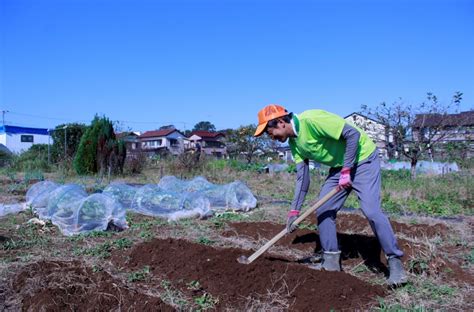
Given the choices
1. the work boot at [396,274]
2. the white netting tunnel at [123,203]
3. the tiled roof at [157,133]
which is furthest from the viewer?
the tiled roof at [157,133]

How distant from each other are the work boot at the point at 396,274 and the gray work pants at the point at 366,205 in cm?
5

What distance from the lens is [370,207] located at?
9.95 feet

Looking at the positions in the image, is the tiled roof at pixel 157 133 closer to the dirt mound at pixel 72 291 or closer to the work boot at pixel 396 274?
the dirt mound at pixel 72 291

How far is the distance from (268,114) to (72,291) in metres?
1.90

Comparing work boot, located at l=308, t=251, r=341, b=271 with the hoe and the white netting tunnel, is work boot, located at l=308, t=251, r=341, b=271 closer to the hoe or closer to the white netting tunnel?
the hoe

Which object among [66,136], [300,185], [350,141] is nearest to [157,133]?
[66,136]

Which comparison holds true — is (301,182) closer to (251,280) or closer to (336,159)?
(336,159)

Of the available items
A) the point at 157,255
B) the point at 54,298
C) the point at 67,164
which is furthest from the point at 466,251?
the point at 67,164

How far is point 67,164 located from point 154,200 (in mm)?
9176

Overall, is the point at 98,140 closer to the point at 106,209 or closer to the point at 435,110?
the point at 106,209

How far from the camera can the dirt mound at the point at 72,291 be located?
2.56 metres

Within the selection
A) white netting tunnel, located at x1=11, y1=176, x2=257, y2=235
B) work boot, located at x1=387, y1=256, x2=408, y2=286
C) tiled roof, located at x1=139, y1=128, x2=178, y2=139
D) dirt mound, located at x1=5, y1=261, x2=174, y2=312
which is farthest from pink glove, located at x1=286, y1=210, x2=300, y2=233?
tiled roof, located at x1=139, y1=128, x2=178, y2=139

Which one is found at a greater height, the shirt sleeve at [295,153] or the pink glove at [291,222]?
the shirt sleeve at [295,153]

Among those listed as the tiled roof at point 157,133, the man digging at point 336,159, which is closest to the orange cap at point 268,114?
the man digging at point 336,159
